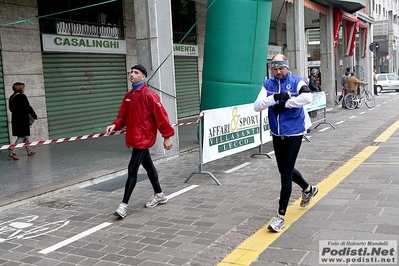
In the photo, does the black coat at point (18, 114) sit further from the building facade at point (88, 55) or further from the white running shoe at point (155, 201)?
the white running shoe at point (155, 201)

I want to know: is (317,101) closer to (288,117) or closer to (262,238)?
(288,117)

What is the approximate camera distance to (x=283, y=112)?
15.9 feet

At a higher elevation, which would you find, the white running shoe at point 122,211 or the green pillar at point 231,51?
the green pillar at point 231,51

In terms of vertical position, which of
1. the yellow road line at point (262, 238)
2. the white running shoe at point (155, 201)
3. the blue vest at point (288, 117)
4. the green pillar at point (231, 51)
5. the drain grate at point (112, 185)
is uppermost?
the green pillar at point (231, 51)

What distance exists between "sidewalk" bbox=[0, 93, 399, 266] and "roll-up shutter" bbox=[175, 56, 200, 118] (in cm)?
874

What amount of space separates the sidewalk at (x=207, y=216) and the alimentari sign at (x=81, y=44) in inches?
165

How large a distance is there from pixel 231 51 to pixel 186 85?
25.8 feet

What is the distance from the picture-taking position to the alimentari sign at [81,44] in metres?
11.7

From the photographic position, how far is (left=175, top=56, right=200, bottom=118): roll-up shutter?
1725 cm

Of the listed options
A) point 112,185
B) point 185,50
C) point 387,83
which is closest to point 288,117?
point 112,185

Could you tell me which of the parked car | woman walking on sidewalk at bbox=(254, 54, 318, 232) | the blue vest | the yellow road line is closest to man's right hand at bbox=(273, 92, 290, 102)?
woman walking on sidewalk at bbox=(254, 54, 318, 232)

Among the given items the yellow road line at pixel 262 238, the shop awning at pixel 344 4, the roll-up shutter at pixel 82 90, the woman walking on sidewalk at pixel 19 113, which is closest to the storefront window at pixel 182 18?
the roll-up shutter at pixel 82 90

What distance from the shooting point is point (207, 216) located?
5379mm

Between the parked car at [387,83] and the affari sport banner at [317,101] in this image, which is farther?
the parked car at [387,83]
